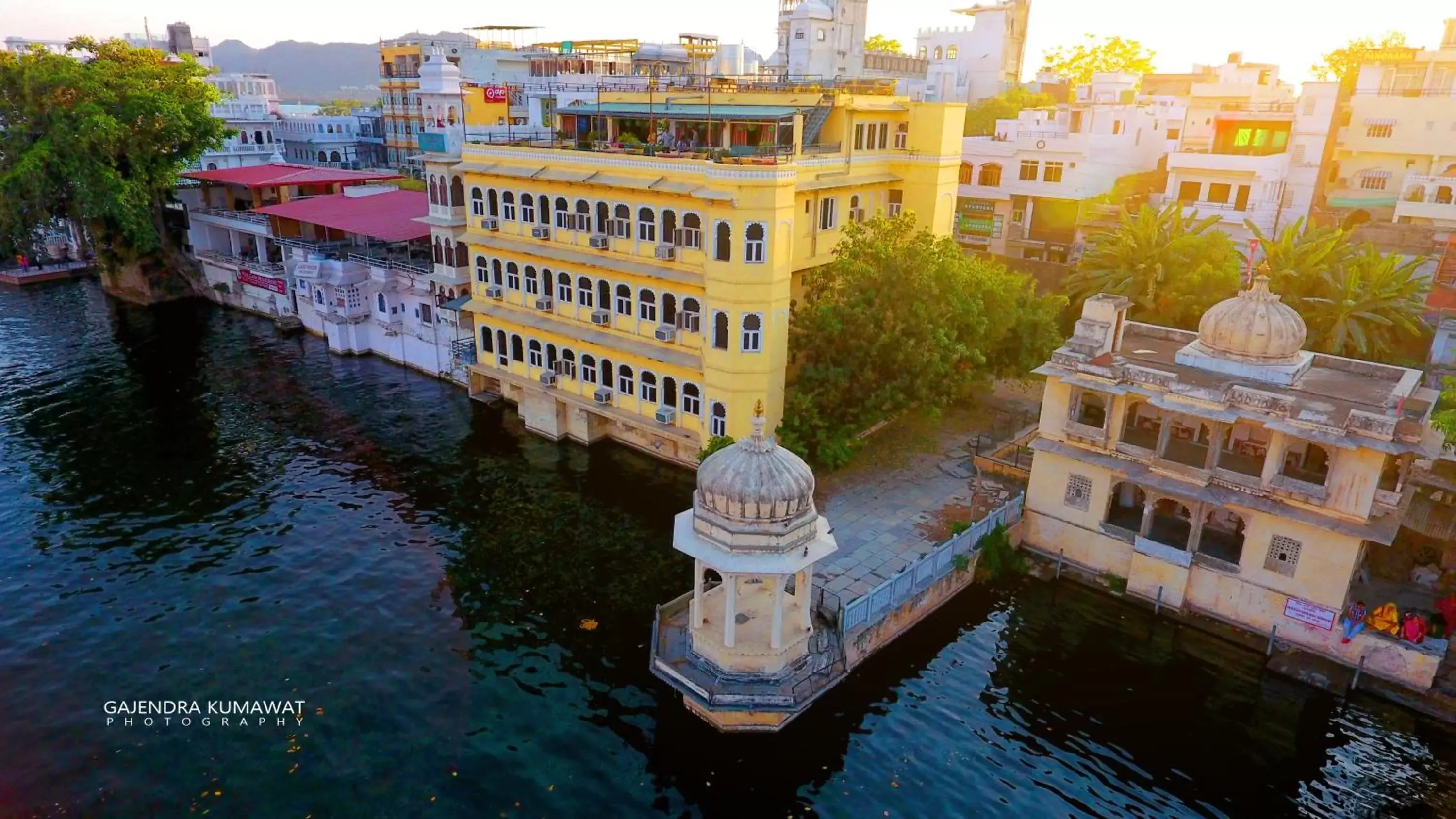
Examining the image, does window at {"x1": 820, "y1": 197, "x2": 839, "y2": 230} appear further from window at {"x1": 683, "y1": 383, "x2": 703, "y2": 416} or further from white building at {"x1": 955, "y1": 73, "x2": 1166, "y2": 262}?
white building at {"x1": 955, "y1": 73, "x2": 1166, "y2": 262}

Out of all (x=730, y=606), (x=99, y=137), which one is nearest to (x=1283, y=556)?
(x=730, y=606)

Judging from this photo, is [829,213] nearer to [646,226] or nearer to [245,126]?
[646,226]

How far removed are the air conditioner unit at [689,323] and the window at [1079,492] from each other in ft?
47.4

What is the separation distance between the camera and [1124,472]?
27.8 m

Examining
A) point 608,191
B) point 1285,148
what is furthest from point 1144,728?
point 1285,148

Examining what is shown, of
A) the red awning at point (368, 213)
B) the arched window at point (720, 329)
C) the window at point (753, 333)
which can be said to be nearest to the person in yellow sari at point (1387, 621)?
the window at point (753, 333)

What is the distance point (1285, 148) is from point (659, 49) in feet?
168

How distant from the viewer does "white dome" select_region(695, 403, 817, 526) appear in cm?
2148

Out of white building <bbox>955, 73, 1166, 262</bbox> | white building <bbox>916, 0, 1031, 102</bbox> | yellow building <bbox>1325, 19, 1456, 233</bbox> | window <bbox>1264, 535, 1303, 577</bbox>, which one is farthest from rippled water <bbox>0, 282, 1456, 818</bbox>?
white building <bbox>916, 0, 1031, 102</bbox>

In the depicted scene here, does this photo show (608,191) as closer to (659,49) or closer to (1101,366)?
(1101,366)

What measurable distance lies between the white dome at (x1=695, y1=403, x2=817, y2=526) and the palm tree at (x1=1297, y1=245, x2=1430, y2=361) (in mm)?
29538

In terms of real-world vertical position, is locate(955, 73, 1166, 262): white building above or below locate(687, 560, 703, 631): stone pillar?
above

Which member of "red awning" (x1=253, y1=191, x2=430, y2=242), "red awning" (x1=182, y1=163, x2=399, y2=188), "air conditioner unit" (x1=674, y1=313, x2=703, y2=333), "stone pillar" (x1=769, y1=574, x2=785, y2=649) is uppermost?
"red awning" (x1=182, y1=163, x2=399, y2=188)

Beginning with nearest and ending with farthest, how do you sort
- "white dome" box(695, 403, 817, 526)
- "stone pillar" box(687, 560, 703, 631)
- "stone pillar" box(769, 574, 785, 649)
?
"white dome" box(695, 403, 817, 526) → "stone pillar" box(769, 574, 785, 649) → "stone pillar" box(687, 560, 703, 631)
